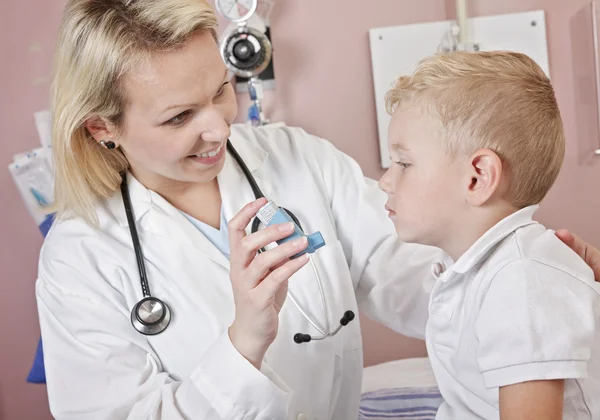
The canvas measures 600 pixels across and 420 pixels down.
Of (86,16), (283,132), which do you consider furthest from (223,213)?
(86,16)

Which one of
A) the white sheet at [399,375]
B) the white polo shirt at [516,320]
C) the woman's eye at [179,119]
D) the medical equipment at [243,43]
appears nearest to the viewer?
the white polo shirt at [516,320]

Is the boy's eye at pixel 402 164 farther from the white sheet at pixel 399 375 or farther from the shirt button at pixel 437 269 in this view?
the white sheet at pixel 399 375

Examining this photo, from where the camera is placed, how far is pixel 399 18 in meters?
2.27

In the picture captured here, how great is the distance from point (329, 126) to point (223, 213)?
0.89 metres

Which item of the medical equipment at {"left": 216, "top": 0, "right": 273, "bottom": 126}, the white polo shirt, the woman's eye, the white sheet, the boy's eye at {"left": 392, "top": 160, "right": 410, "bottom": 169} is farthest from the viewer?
the medical equipment at {"left": 216, "top": 0, "right": 273, "bottom": 126}

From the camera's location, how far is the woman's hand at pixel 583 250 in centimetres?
127

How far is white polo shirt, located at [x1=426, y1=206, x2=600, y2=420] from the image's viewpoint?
38.5 inches

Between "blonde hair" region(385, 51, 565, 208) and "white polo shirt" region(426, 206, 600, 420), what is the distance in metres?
0.08

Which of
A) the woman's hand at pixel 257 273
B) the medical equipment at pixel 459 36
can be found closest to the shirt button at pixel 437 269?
the woman's hand at pixel 257 273

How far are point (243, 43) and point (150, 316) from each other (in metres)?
1.03

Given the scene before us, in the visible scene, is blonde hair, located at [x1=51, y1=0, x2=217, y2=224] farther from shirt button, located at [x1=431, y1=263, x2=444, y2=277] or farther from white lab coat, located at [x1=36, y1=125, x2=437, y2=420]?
shirt button, located at [x1=431, y1=263, x2=444, y2=277]

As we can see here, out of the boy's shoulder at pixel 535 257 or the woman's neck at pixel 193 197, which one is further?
the woman's neck at pixel 193 197

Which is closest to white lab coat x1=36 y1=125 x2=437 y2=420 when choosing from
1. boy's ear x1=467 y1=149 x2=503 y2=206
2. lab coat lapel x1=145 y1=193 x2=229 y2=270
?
lab coat lapel x1=145 y1=193 x2=229 y2=270

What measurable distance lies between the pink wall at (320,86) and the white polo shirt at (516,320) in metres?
1.19
